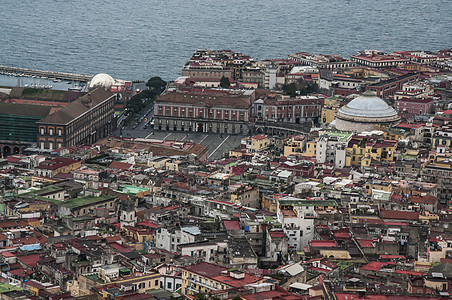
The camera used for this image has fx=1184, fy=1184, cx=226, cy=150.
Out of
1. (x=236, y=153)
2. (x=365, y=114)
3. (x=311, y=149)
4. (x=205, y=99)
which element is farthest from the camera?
(x=205, y=99)

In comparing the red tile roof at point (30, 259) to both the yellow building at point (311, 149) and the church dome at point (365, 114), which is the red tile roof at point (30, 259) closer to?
the yellow building at point (311, 149)

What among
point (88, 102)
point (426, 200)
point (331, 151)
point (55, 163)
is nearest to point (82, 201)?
point (55, 163)

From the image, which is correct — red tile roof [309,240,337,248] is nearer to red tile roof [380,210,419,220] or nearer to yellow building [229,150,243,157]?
red tile roof [380,210,419,220]

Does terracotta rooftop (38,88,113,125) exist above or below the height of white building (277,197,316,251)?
above

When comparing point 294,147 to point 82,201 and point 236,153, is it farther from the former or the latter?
point 82,201

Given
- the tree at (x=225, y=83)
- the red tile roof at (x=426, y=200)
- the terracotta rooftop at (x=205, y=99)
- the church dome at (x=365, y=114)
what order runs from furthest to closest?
the tree at (x=225, y=83), the terracotta rooftop at (x=205, y=99), the church dome at (x=365, y=114), the red tile roof at (x=426, y=200)

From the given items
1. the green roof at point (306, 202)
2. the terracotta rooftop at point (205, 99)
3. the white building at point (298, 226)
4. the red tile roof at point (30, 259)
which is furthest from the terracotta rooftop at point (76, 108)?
the red tile roof at point (30, 259)

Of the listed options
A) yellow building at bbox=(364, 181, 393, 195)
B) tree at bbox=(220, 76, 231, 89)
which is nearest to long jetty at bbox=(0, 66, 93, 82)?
tree at bbox=(220, 76, 231, 89)

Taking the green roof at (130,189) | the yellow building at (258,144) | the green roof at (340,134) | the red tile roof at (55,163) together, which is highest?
the green roof at (340,134)
